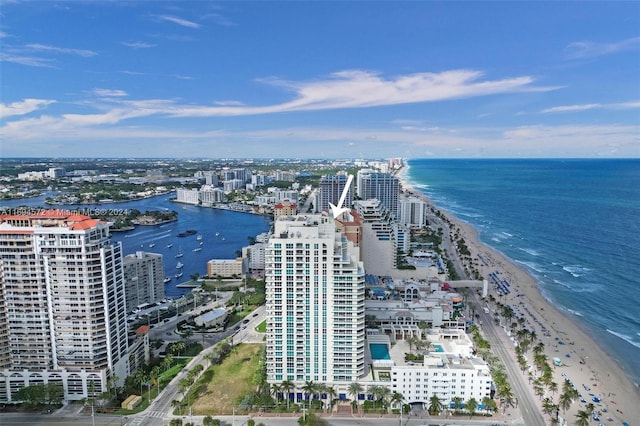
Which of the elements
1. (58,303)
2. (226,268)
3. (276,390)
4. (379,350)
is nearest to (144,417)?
(276,390)

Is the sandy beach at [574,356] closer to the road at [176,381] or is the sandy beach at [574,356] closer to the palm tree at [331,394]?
the palm tree at [331,394]

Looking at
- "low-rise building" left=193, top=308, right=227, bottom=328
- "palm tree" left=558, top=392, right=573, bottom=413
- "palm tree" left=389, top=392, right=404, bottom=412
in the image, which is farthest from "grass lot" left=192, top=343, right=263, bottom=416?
"palm tree" left=558, top=392, right=573, bottom=413

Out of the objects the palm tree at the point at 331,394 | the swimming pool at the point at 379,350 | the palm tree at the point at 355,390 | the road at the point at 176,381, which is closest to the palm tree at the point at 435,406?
the palm tree at the point at 355,390

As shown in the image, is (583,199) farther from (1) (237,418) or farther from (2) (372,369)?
(1) (237,418)

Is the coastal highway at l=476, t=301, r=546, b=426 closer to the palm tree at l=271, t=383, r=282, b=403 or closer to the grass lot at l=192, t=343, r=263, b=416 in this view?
the palm tree at l=271, t=383, r=282, b=403

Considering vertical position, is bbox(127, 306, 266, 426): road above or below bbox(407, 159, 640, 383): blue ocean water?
below

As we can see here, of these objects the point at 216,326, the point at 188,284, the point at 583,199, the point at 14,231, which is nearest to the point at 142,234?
the point at 188,284
